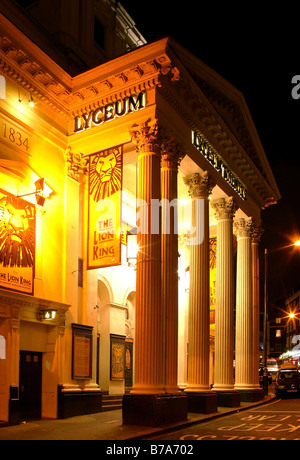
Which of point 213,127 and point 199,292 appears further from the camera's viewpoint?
point 213,127

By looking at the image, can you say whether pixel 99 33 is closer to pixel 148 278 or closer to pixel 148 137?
pixel 148 137

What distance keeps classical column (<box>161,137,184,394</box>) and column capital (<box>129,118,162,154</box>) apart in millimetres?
592

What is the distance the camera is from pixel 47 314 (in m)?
15.2

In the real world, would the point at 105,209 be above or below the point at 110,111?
below

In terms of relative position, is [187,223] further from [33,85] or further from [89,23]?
[33,85]

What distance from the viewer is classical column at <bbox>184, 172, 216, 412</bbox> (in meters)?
17.9

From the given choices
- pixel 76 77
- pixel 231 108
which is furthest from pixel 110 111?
pixel 231 108

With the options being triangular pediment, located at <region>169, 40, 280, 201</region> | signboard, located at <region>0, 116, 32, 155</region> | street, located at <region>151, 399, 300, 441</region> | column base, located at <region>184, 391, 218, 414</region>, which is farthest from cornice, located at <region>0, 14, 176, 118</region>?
column base, located at <region>184, 391, 218, 414</region>

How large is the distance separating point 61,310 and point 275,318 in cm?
Answer: 12409

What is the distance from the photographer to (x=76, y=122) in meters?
17.5

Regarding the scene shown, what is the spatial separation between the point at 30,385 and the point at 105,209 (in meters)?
5.64

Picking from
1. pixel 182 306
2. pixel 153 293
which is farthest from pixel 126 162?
pixel 182 306

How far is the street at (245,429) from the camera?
478 inches

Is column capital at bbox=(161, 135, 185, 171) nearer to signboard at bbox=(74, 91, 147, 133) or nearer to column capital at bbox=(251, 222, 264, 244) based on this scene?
signboard at bbox=(74, 91, 147, 133)
